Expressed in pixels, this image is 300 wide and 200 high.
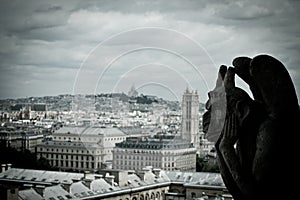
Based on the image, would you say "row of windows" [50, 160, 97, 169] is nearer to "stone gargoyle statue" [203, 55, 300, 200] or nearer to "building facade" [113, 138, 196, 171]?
"building facade" [113, 138, 196, 171]

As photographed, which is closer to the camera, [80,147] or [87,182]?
[87,182]

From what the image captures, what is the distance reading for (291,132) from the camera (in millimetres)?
1405

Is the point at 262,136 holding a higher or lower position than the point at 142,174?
higher

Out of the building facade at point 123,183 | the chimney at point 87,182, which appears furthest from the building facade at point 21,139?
the chimney at point 87,182

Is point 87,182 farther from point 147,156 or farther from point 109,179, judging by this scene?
point 147,156

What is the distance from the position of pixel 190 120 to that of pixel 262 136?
15.4 ft

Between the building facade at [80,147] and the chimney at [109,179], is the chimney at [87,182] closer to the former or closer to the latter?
the chimney at [109,179]

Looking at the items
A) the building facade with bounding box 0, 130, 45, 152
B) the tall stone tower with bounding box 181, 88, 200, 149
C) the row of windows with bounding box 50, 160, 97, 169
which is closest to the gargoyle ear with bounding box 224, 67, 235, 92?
the tall stone tower with bounding box 181, 88, 200, 149

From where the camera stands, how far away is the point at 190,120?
6.08 m

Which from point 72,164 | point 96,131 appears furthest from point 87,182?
Answer: point 72,164

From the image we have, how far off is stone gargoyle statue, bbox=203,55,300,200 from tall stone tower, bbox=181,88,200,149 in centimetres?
420

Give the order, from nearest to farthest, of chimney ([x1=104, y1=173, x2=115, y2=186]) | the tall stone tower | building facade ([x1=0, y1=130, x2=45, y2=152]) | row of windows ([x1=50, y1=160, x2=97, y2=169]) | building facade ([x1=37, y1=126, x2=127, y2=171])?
the tall stone tower < chimney ([x1=104, y1=173, x2=115, y2=186]) < building facade ([x1=37, y1=126, x2=127, y2=171]) < row of windows ([x1=50, y1=160, x2=97, y2=169]) < building facade ([x1=0, y1=130, x2=45, y2=152])

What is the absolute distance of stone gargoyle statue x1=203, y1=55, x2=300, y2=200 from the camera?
1.39 meters

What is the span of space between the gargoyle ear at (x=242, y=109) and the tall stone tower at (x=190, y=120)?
421 cm
